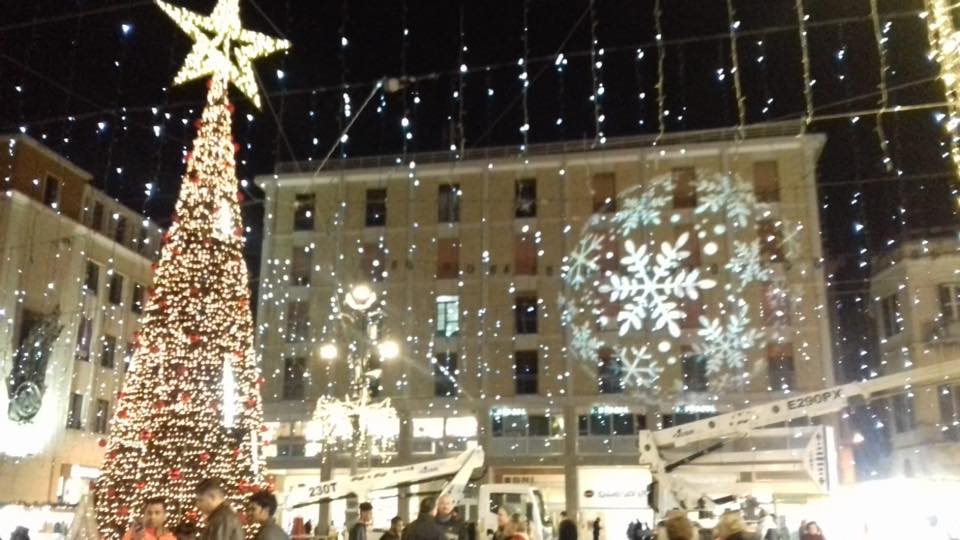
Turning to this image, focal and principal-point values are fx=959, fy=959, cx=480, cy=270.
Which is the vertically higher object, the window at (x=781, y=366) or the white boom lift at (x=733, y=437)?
the window at (x=781, y=366)

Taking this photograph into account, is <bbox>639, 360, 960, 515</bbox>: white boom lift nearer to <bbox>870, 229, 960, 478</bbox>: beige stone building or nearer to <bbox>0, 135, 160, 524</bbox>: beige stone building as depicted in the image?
<bbox>870, 229, 960, 478</bbox>: beige stone building

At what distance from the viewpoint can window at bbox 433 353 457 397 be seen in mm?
35688

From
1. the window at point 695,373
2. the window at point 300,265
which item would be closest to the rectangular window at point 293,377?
the window at point 300,265

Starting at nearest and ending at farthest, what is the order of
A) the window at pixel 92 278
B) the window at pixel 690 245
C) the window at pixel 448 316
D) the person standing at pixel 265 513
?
the person standing at pixel 265 513, the window at pixel 690 245, the window at pixel 92 278, the window at pixel 448 316

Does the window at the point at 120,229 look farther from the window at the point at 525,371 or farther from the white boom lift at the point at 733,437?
the white boom lift at the point at 733,437

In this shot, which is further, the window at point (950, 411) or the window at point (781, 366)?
the window at point (781, 366)

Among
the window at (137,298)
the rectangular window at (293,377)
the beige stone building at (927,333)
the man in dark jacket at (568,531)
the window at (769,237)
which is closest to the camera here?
the man in dark jacket at (568,531)

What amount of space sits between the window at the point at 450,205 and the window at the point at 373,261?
265 cm

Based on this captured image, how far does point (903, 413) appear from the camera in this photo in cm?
3675

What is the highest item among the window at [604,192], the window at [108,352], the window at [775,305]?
the window at [604,192]

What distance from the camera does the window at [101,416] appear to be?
36312 mm

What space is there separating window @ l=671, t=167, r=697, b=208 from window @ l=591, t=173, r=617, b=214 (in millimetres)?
2223

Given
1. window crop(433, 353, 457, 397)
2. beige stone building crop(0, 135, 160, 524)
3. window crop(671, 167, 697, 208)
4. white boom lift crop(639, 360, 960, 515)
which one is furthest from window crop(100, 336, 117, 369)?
white boom lift crop(639, 360, 960, 515)

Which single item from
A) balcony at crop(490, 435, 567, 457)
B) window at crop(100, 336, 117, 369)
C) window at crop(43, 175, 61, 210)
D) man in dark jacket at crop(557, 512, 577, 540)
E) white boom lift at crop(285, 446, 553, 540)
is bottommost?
man in dark jacket at crop(557, 512, 577, 540)
